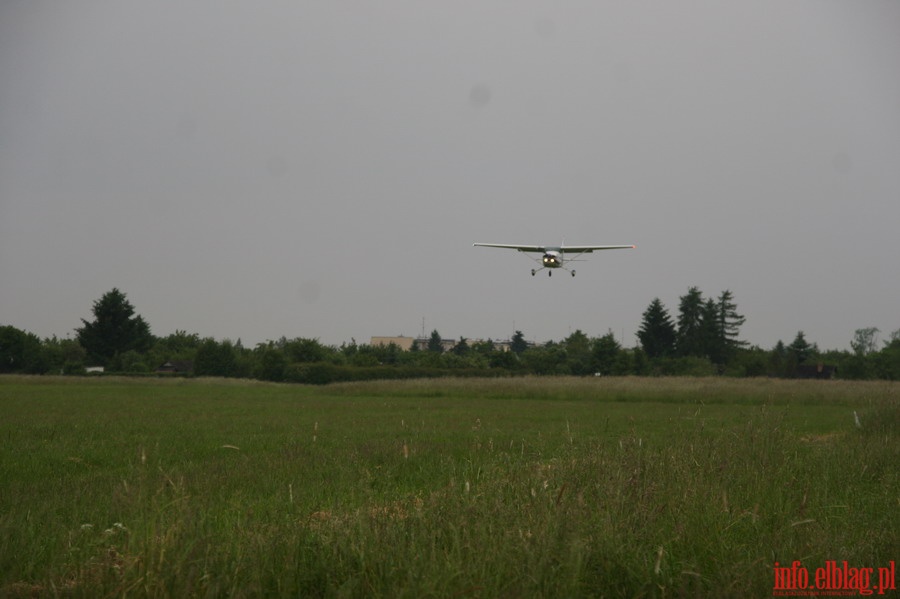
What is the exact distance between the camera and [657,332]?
108m

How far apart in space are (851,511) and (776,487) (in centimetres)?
69

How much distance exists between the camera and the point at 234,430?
18.9 m

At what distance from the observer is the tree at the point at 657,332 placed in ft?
354

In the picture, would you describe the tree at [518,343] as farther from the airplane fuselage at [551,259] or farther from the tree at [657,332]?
the airplane fuselage at [551,259]

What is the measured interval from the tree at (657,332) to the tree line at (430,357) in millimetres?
146

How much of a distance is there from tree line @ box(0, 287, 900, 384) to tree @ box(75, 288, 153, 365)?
12cm

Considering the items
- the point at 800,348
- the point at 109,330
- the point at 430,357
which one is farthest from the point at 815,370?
the point at 109,330

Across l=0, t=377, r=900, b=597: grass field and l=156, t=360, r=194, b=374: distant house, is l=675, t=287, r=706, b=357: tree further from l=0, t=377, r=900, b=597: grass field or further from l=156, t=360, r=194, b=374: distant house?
l=0, t=377, r=900, b=597: grass field

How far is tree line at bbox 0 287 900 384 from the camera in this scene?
7238cm

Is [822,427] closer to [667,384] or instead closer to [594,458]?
[594,458]

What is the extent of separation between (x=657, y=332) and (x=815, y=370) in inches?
998

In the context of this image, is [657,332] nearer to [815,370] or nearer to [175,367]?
[815,370]

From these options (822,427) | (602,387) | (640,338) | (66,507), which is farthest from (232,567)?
(640,338)

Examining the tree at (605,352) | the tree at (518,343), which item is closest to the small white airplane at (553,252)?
the tree at (605,352)
